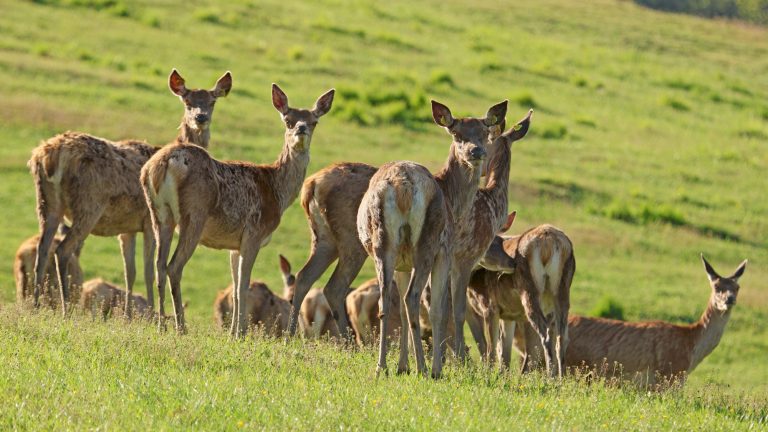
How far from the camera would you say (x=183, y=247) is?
44.8 feet

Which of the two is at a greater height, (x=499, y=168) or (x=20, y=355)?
(x=499, y=168)

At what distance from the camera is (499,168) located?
50.3ft

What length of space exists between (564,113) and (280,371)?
Answer: 98.2 feet

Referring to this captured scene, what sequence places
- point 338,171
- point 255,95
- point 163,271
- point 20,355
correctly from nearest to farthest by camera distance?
point 20,355
point 163,271
point 338,171
point 255,95

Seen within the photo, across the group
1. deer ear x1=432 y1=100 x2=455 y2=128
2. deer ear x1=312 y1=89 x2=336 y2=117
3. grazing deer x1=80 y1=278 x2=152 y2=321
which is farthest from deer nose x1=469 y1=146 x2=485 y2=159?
grazing deer x1=80 y1=278 x2=152 y2=321

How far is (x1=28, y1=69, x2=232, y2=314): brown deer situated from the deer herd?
0.05ft

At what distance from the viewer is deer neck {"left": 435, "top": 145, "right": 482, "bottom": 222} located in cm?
1343

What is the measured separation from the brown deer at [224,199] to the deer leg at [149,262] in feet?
3.24

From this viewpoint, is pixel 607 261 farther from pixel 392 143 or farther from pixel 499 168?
pixel 499 168

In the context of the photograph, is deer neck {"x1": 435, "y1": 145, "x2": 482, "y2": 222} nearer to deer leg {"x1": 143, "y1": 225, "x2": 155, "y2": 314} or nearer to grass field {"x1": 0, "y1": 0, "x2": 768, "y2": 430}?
grass field {"x1": 0, "y1": 0, "x2": 768, "y2": 430}

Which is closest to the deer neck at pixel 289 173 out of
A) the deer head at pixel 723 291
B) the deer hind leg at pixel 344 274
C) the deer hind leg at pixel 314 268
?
the deer hind leg at pixel 314 268

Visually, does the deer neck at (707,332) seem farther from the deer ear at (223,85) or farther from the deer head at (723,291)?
the deer ear at (223,85)

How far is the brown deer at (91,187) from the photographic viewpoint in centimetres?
1522

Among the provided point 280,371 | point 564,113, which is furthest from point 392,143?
point 280,371
